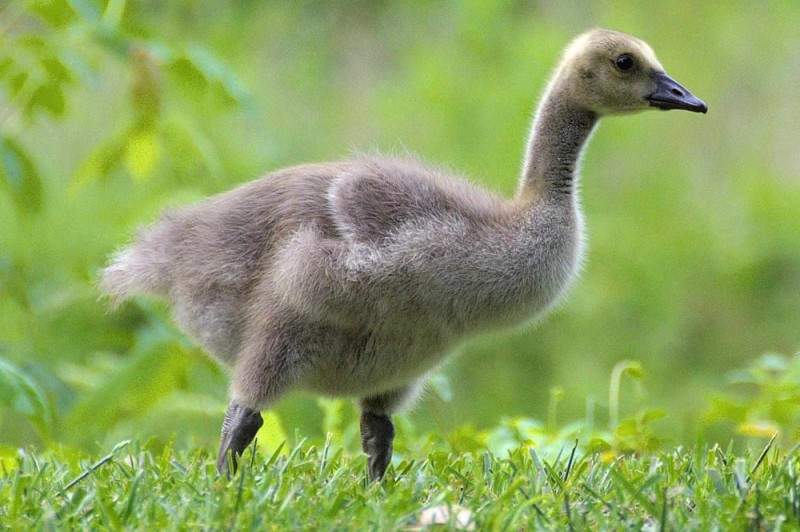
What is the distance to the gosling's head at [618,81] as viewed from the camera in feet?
11.5

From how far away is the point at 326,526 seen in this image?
101 inches

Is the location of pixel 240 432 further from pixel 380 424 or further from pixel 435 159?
pixel 435 159

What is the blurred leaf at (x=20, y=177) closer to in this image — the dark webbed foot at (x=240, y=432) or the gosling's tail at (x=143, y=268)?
the gosling's tail at (x=143, y=268)

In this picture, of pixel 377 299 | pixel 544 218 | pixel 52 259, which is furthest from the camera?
pixel 52 259

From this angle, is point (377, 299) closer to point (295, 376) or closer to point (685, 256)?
point (295, 376)

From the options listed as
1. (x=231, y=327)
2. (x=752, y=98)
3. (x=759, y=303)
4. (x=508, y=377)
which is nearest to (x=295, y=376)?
(x=231, y=327)

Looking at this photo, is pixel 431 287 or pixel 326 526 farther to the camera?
pixel 431 287

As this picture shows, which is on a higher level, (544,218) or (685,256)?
(685,256)

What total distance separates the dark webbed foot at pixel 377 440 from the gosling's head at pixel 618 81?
1.15 m

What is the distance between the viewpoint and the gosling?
3.18m

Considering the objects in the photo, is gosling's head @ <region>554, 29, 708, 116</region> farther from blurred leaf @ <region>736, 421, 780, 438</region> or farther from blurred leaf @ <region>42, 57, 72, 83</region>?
blurred leaf @ <region>42, 57, 72, 83</region>

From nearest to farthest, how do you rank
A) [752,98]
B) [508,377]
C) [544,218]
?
[544,218] → [508,377] → [752,98]

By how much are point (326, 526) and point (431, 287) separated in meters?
0.84

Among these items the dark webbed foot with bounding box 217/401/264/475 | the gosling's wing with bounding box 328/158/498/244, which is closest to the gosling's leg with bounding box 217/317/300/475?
the dark webbed foot with bounding box 217/401/264/475
